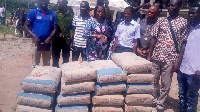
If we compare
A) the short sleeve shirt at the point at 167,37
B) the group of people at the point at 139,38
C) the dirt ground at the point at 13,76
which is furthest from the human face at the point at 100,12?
the dirt ground at the point at 13,76

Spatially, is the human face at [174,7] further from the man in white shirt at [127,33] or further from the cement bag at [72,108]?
the cement bag at [72,108]

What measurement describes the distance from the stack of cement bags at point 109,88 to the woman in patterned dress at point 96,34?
924mm

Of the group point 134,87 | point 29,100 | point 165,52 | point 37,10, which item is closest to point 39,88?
point 29,100

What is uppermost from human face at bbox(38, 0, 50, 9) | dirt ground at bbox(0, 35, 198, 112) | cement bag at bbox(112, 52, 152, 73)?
human face at bbox(38, 0, 50, 9)

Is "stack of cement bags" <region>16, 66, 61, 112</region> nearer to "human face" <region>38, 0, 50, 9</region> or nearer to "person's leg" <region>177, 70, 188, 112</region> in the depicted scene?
"human face" <region>38, 0, 50, 9</region>

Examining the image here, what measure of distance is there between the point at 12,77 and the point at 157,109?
4.07m

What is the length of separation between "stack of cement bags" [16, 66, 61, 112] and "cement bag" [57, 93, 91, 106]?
144 mm

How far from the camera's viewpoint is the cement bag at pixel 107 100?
361cm

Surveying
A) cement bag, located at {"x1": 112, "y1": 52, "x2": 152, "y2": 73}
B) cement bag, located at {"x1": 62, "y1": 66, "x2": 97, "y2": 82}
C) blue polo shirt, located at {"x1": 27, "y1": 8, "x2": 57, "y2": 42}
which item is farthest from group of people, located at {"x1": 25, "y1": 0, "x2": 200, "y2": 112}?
cement bag, located at {"x1": 62, "y1": 66, "x2": 97, "y2": 82}

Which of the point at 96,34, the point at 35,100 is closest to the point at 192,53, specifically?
the point at 96,34

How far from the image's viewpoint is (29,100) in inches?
136

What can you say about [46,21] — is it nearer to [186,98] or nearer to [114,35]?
[114,35]

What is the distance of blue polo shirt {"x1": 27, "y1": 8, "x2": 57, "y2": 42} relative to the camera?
4715 mm

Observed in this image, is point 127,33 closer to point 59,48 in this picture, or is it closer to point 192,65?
point 192,65
